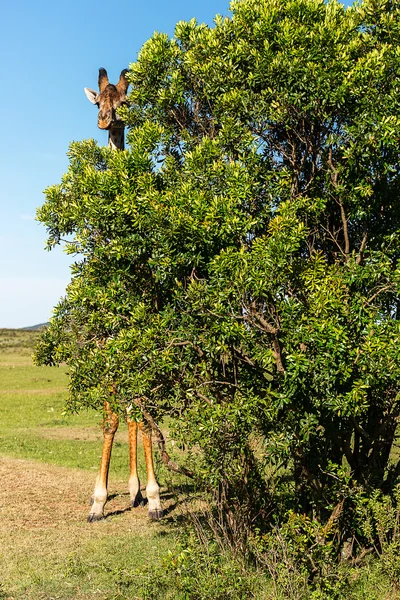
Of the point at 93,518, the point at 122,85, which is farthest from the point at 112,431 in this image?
the point at 122,85

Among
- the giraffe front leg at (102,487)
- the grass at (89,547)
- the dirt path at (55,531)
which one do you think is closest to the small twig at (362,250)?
the grass at (89,547)

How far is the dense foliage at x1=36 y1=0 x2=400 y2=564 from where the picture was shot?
6.86 meters

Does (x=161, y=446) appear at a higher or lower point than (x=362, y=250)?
lower

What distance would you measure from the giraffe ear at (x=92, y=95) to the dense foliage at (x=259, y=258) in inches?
101

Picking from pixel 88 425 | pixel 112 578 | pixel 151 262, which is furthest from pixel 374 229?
pixel 88 425

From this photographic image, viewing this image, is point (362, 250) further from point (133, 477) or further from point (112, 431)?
point (133, 477)

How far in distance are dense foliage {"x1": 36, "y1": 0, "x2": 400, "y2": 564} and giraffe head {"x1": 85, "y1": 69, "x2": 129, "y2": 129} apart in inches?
76.7

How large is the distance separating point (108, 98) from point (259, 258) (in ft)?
18.8

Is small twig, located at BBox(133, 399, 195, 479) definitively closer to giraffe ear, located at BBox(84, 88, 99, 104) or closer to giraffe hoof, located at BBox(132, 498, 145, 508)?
giraffe hoof, located at BBox(132, 498, 145, 508)

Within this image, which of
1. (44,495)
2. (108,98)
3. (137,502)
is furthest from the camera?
(44,495)

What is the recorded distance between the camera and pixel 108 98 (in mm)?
11156

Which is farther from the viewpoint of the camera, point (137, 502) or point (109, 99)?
point (137, 502)

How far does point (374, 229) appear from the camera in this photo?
8398mm

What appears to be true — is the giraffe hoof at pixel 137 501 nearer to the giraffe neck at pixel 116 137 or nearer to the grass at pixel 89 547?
the grass at pixel 89 547
